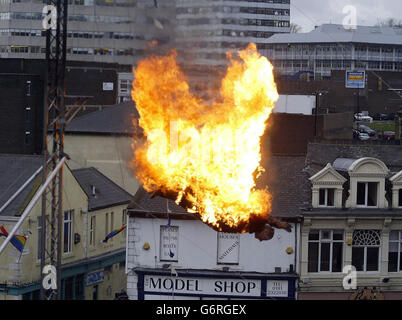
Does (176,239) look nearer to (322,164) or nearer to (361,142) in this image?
(322,164)

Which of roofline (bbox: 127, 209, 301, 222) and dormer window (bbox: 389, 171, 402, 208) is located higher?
dormer window (bbox: 389, 171, 402, 208)

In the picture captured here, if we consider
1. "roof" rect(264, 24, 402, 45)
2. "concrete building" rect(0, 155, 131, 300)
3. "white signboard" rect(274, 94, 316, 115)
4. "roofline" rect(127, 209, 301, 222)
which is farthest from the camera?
"roof" rect(264, 24, 402, 45)

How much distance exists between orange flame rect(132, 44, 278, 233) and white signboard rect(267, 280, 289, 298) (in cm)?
515

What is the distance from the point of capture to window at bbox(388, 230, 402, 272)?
37.8 meters

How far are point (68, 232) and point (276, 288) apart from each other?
959 cm

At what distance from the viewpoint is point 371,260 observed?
37.5m

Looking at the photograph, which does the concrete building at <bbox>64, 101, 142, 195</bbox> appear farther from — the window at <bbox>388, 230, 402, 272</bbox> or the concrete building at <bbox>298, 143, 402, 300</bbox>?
the window at <bbox>388, 230, 402, 272</bbox>

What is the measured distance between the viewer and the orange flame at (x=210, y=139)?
3127 centimetres

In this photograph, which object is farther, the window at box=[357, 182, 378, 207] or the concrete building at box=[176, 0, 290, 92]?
the window at box=[357, 182, 378, 207]

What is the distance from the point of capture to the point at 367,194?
37.8 metres

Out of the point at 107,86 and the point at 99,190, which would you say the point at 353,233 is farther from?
the point at 107,86

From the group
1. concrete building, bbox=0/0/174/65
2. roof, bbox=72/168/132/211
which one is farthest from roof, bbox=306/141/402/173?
roof, bbox=72/168/132/211

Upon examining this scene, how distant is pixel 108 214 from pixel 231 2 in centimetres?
1632
